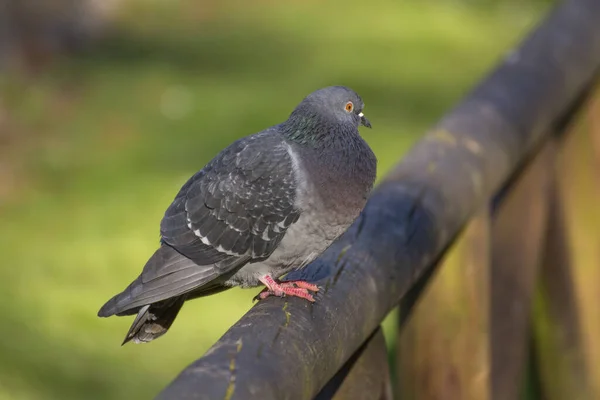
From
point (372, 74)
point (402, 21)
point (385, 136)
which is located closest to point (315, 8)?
point (402, 21)

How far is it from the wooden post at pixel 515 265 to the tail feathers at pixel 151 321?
1680 mm

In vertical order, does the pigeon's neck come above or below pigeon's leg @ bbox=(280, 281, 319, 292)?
above

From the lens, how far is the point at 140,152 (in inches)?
291

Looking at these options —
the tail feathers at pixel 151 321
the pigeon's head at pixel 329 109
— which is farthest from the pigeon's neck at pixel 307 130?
the tail feathers at pixel 151 321

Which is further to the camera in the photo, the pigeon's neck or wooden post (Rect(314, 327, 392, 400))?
the pigeon's neck

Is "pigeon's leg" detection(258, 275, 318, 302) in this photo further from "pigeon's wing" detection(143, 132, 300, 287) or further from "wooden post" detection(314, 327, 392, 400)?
"wooden post" detection(314, 327, 392, 400)

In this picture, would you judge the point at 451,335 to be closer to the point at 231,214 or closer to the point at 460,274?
the point at 460,274

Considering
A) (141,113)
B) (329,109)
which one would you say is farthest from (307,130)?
(141,113)

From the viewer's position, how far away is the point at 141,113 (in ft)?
26.0

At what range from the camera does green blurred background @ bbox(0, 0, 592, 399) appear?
5266 mm

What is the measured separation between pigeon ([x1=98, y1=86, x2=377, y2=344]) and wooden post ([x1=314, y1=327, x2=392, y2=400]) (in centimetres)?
30

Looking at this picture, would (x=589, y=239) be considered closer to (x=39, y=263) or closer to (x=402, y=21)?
(x=39, y=263)

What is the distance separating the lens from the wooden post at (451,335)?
354cm

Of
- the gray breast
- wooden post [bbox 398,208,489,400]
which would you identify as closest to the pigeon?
the gray breast
